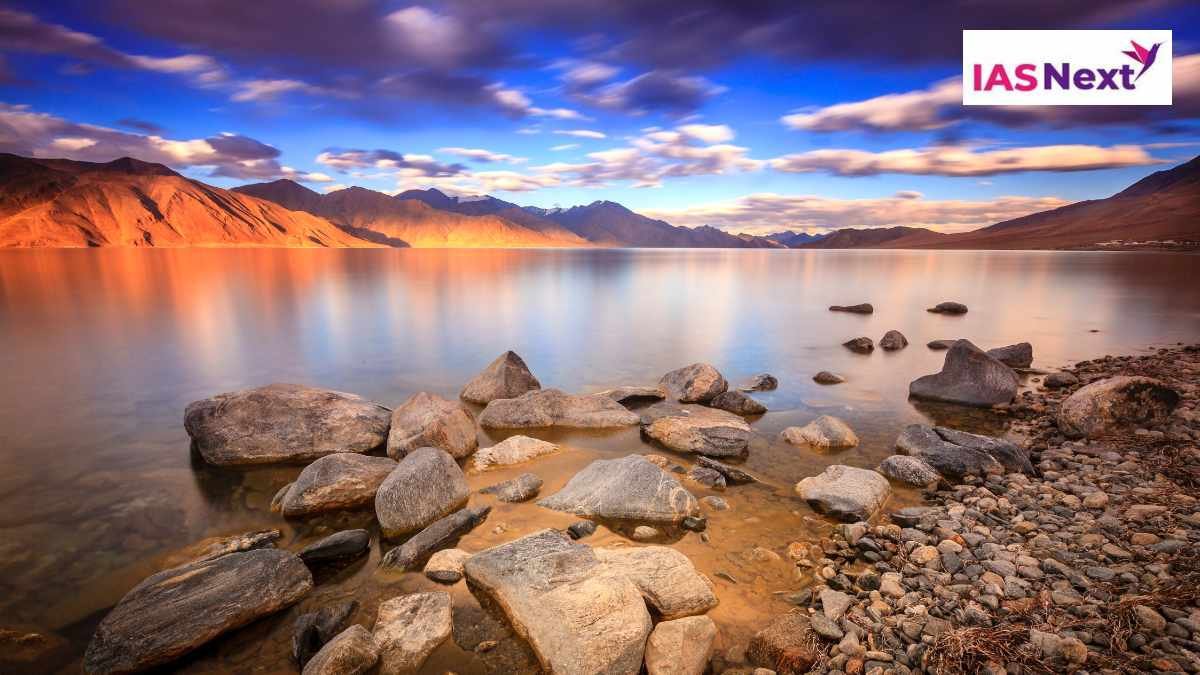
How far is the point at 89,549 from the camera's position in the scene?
5.98 metres

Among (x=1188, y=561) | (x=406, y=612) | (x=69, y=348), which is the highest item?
(x=69, y=348)

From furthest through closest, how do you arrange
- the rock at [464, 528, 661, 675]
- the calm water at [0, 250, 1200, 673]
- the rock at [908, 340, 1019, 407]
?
1. the rock at [908, 340, 1019, 407]
2. the calm water at [0, 250, 1200, 673]
3. the rock at [464, 528, 661, 675]

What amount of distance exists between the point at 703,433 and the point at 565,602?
5.14m

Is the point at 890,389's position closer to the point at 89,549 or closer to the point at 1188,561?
the point at 1188,561

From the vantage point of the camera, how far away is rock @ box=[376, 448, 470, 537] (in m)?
6.46

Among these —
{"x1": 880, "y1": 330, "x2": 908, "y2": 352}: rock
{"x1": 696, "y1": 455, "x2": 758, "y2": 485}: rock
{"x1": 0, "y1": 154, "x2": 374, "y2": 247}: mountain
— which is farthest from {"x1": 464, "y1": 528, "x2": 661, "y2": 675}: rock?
{"x1": 0, "y1": 154, "x2": 374, "y2": 247}: mountain

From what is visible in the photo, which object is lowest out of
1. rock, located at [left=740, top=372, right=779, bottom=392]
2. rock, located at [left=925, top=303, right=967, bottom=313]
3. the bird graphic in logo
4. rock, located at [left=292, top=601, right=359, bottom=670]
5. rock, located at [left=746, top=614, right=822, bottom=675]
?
rock, located at [left=746, top=614, right=822, bottom=675]

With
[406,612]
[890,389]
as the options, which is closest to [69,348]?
[406,612]

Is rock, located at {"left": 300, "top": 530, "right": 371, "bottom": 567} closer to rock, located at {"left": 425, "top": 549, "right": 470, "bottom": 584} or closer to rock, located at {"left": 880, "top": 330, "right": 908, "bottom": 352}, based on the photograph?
rock, located at {"left": 425, "top": 549, "right": 470, "bottom": 584}

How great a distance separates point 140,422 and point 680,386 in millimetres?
11709

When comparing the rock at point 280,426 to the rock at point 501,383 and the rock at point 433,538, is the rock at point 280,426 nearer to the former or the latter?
the rock at point 501,383

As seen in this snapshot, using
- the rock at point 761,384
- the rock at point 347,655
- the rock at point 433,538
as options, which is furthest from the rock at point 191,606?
the rock at point 761,384

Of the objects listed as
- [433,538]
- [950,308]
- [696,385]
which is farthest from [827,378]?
[950,308]

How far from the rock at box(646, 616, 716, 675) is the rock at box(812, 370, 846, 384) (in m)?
11.0
